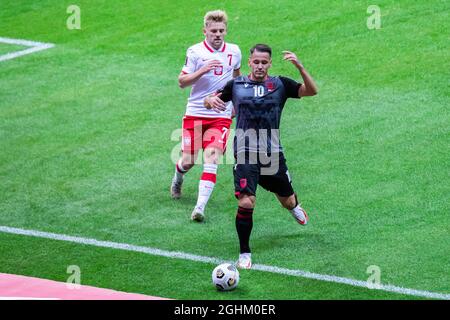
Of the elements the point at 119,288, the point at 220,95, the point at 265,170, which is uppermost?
the point at 220,95

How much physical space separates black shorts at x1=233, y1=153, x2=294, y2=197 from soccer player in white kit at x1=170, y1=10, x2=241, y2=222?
121 cm

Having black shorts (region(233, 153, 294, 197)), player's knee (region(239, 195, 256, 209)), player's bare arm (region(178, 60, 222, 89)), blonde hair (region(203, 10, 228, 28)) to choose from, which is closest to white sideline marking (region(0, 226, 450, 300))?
player's knee (region(239, 195, 256, 209))

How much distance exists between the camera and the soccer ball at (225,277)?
11.3m

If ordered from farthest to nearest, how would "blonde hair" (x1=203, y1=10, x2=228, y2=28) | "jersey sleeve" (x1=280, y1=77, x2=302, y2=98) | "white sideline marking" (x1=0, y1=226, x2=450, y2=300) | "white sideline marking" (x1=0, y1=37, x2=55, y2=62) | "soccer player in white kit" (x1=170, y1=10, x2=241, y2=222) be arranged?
"white sideline marking" (x1=0, y1=37, x2=55, y2=62)
"soccer player in white kit" (x1=170, y1=10, x2=241, y2=222)
"blonde hair" (x1=203, y1=10, x2=228, y2=28)
"jersey sleeve" (x1=280, y1=77, x2=302, y2=98)
"white sideline marking" (x1=0, y1=226, x2=450, y2=300)

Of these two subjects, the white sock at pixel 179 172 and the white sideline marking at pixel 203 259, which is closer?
the white sideline marking at pixel 203 259

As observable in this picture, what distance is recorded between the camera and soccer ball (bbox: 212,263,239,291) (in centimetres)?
1128

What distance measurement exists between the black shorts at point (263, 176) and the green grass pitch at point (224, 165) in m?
0.68

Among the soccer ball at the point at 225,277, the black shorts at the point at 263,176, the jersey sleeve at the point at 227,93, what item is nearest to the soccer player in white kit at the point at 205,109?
the jersey sleeve at the point at 227,93

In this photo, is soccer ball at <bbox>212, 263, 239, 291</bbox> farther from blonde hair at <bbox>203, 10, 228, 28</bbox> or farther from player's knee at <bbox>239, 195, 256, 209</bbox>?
blonde hair at <bbox>203, 10, 228, 28</bbox>

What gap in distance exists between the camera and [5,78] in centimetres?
1919

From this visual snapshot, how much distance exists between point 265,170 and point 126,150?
13.4 ft

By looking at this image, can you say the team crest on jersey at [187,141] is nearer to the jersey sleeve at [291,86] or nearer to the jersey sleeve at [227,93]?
the jersey sleeve at [227,93]
